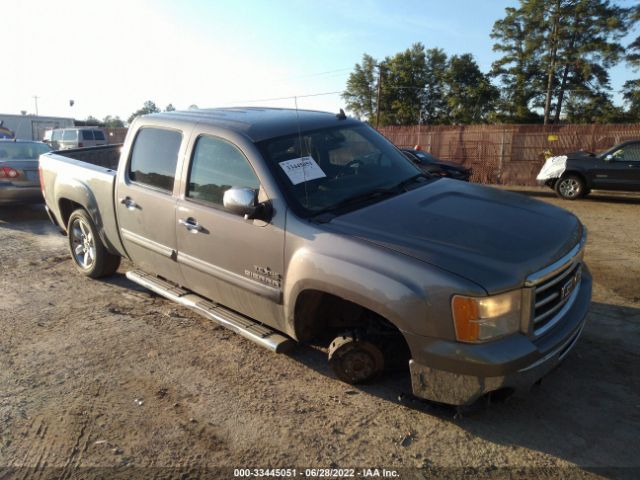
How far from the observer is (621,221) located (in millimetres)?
9203

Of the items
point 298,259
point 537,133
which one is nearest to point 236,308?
point 298,259

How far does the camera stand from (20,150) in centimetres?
1002

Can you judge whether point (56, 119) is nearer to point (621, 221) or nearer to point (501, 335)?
point (621, 221)

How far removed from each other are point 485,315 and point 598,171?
1157cm

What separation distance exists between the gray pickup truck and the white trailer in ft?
97.9

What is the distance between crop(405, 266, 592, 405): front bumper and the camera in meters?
2.46

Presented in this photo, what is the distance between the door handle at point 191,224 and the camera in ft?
12.0

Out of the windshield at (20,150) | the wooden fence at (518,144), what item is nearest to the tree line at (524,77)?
the wooden fence at (518,144)

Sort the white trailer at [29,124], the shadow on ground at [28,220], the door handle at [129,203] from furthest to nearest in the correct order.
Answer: the white trailer at [29,124], the shadow on ground at [28,220], the door handle at [129,203]

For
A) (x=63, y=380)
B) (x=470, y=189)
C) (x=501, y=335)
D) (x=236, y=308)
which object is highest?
(x=470, y=189)

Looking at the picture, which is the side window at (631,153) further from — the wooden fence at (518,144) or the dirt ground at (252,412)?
the dirt ground at (252,412)

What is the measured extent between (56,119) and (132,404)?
112ft

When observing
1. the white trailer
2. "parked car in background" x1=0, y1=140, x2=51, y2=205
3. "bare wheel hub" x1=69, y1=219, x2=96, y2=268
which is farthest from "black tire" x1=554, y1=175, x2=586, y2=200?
the white trailer

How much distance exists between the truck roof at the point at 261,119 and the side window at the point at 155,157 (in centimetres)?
17
